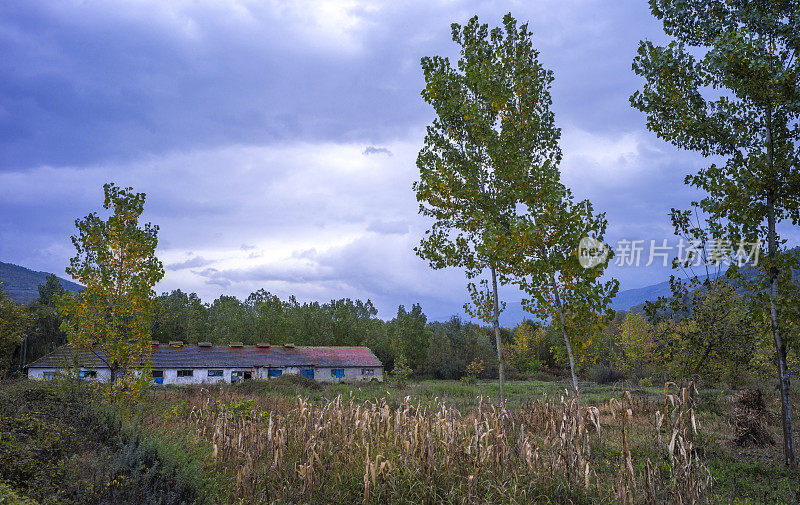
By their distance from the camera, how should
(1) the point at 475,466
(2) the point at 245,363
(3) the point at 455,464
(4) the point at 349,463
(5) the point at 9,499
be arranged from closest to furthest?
(5) the point at 9,499 < (1) the point at 475,466 < (3) the point at 455,464 < (4) the point at 349,463 < (2) the point at 245,363

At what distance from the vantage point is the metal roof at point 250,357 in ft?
124

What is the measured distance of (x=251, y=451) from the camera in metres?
7.31

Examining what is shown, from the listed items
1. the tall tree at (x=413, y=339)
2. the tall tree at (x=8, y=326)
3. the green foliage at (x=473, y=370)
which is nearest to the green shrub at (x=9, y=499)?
the green foliage at (x=473, y=370)

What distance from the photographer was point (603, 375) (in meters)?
38.6

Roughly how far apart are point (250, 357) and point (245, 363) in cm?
139

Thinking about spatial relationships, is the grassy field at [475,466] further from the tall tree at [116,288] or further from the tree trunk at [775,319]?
the tall tree at [116,288]

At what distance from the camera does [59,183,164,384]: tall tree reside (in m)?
12.2

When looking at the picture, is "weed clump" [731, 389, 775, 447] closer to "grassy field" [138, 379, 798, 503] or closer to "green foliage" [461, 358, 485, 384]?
"grassy field" [138, 379, 798, 503]

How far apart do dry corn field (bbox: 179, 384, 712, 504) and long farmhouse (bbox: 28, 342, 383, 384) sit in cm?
3376

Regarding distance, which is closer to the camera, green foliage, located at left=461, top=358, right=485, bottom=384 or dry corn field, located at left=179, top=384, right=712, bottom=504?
dry corn field, located at left=179, top=384, right=712, bottom=504

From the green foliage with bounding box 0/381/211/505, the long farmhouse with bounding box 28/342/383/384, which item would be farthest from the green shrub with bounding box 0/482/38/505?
the long farmhouse with bounding box 28/342/383/384

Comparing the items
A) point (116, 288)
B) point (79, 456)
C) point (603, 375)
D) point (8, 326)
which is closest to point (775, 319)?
point (79, 456)

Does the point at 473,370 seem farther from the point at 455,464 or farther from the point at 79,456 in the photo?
the point at 79,456

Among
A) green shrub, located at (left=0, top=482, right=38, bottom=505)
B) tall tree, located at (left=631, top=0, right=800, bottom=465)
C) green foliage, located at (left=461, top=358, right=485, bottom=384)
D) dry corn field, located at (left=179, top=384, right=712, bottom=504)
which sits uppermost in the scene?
tall tree, located at (left=631, top=0, right=800, bottom=465)
